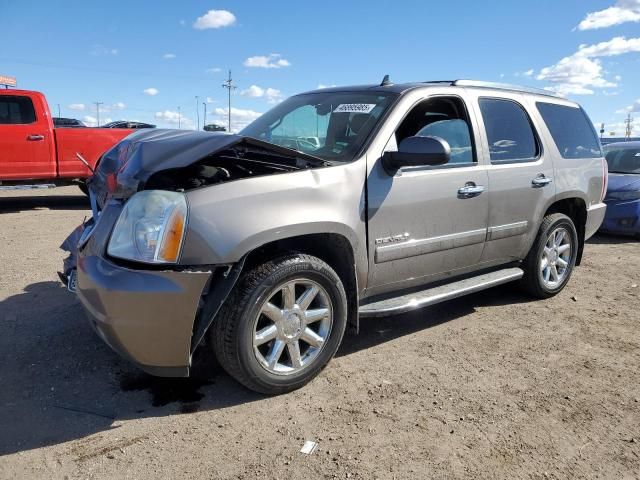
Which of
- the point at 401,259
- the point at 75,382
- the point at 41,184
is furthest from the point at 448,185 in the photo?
the point at 41,184

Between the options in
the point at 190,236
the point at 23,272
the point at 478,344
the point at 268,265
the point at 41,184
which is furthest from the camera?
the point at 41,184

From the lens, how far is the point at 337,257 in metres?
3.24

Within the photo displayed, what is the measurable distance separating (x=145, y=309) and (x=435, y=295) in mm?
2045

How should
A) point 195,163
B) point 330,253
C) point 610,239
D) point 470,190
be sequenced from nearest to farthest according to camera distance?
1. point 195,163
2. point 330,253
3. point 470,190
4. point 610,239

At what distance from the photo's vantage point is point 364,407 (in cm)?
293

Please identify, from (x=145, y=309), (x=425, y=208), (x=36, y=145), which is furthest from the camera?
(x=36, y=145)

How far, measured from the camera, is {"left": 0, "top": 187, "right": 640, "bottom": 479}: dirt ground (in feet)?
7.98

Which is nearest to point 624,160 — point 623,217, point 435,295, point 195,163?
point 623,217

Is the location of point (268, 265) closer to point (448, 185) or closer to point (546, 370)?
point (448, 185)

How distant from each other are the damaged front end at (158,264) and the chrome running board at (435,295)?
1103 mm

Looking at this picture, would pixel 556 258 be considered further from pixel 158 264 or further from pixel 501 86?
pixel 158 264

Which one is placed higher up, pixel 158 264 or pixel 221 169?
pixel 221 169

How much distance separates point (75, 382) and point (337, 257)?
1.77m

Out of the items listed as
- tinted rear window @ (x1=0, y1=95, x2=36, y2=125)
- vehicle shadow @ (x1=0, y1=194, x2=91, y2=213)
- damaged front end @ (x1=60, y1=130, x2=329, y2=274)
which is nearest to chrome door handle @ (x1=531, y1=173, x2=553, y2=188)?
damaged front end @ (x1=60, y1=130, x2=329, y2=274)
